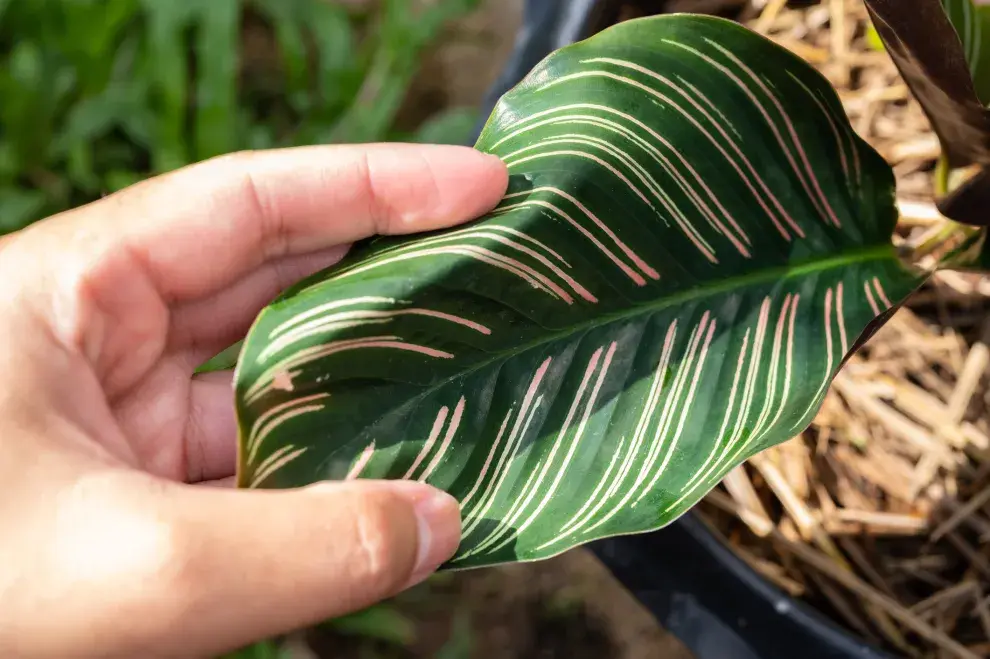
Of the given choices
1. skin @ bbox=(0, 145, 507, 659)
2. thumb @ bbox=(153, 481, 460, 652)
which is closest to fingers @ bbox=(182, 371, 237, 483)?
skin @ bbox=(0, 145, 507, 659)

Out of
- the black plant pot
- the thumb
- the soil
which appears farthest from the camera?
the soil

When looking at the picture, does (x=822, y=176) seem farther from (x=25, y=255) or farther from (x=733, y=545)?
(x=25, y=255)

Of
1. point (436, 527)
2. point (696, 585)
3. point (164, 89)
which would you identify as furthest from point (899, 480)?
point (164, 89)

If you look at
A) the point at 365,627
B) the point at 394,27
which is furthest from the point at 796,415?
the point at 394,27

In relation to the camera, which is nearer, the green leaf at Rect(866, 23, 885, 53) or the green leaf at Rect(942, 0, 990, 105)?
the green leaf at Rect(942, 0, 990, 105)

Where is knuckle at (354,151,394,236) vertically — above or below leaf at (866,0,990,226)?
below

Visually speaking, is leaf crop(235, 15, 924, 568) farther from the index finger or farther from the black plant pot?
the black plant pot

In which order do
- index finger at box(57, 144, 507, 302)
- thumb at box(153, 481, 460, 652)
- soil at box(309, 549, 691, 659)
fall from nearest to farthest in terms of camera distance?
thumb at box(153, 481, 460, 652) → index finger at box(57, 144, 507, 302) → soil at box(309, 549, 691, 659)
